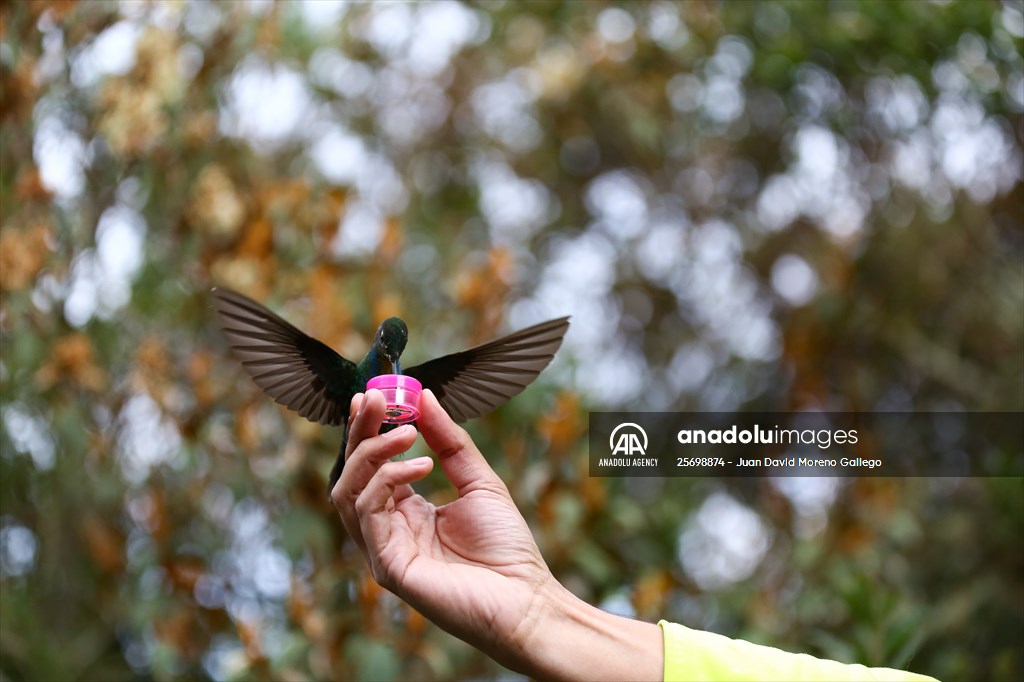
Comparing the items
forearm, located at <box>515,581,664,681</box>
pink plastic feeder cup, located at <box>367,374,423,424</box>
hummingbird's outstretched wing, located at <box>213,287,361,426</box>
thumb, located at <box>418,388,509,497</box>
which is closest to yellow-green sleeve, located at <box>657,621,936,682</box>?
forearm, located at <box>515,581,664,681</box>

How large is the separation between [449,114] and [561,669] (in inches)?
129

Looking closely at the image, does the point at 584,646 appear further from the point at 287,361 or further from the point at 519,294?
the point at 519,294

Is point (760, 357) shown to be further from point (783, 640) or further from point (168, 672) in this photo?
point (168, 672)

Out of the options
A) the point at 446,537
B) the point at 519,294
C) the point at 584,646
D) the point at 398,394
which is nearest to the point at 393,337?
the point at 398,394

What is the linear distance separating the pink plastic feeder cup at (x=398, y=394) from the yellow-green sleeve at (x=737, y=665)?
389mm

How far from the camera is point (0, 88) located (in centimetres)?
258

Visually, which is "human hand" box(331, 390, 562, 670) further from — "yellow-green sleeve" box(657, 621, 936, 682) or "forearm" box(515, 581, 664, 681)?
"yellow-green sleeve" box(657, 621, 936, 682)

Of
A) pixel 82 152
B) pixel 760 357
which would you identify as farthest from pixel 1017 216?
pixel 82 152

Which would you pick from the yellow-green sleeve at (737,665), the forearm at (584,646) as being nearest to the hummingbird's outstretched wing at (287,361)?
the forearm at (584,646)

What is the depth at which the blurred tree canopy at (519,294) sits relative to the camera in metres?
2.53

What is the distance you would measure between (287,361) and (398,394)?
Result: 217mm

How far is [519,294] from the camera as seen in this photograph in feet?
12.7

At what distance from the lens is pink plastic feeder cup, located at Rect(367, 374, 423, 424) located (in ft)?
3.76

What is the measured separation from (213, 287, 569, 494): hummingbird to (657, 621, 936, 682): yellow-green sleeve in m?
0.36
